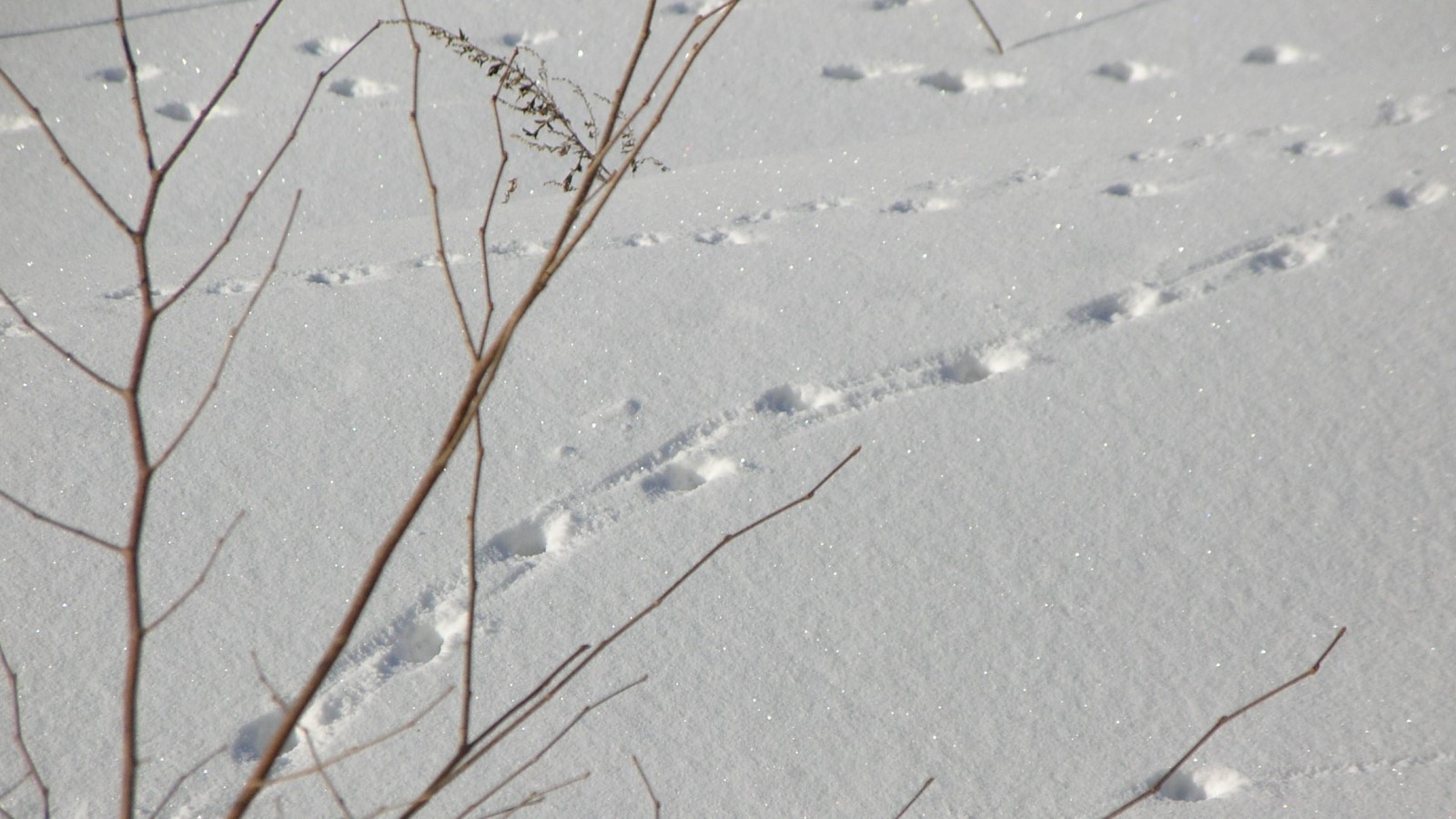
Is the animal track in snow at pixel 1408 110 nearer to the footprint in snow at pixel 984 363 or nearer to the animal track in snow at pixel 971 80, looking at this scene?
the animal track in snow at pixel 971 80

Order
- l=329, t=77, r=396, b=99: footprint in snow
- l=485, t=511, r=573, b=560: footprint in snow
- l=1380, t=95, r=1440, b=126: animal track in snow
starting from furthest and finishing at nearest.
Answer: l=329, t=77, r=396, b=99: footprint in snow
l=1380, t=95, r=1440, b=126: animal track in snow
l=485, t=511, r=573, b=560: footprint in snow

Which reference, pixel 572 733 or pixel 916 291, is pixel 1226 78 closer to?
pixel 916 291

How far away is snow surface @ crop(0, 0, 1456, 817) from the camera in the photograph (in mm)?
1744

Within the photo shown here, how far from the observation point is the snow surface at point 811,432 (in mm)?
1744

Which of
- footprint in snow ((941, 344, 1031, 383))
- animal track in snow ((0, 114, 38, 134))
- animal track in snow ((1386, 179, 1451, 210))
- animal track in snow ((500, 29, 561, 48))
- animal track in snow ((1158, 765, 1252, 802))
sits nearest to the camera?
animal track in snow ((1158, 765, 1252, 802))

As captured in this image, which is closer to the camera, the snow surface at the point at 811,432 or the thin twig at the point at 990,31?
the snow surface at the point at 811,432

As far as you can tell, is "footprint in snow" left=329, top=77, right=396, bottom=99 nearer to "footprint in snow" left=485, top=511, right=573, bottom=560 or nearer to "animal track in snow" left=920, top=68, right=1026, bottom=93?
"animal track in snow" left=920, top=68, right=1026, bottom=93

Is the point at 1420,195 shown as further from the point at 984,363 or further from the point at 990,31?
the point at 990,31

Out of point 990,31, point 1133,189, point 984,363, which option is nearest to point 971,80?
point 990,31

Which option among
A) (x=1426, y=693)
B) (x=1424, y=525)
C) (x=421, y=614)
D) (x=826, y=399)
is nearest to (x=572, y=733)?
(x=421, y=614)

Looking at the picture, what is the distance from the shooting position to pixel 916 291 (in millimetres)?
2699

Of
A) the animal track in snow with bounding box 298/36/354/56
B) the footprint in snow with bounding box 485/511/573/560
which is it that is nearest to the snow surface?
the footprint in snow with bounding box 485/511/573/560

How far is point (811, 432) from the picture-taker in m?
2.34

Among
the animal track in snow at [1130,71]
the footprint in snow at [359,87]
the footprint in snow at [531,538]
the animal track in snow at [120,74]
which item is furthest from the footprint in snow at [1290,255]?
the animal track in snow at [120,74]
